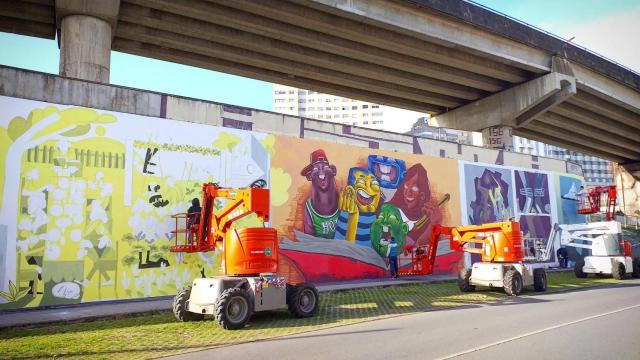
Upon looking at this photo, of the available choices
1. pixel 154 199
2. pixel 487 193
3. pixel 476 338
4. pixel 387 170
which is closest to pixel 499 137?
pixel 487 193

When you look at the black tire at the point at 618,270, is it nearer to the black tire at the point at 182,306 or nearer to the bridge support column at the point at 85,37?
the black tire at the point at 182,306

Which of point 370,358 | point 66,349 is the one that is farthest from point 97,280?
point 370,358

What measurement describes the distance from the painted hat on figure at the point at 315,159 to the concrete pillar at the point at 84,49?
11.3m

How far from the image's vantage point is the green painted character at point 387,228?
2483cm

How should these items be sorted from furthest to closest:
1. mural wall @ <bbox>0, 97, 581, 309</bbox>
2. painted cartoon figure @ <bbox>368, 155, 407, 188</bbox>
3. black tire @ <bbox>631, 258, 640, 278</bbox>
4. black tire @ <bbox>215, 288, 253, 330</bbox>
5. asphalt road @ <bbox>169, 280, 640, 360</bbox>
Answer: painted cartoon figure @ <bbox>368, 155, 407, 188</bbox>, black tire @ <bbox>631, 258, 640, 278</bbox>, mural wall @ <bbox>0, 97, 581, 309</bbox>, black tire @ <bbox>215, 288, 253, 330</bbox>, asphalt road @ <bbox>169, 280, 640, 360</bbox>

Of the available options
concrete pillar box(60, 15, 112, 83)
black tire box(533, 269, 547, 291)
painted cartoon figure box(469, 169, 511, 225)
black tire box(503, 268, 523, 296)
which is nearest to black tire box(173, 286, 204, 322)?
black tire box(503, 268, 523, 296)

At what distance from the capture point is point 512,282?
56.4 ft

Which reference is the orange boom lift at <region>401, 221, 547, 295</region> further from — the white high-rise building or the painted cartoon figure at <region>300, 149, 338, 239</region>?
the white high-rise building

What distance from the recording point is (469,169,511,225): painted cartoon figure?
98.0 ft

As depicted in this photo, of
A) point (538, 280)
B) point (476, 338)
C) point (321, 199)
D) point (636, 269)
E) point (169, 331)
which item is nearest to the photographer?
point (476, 338)

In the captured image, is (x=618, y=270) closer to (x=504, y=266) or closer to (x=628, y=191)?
(x=504, y=266)

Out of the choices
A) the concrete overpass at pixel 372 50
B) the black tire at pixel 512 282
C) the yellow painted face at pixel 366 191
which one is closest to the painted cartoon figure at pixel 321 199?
the yellow painted face at pixel 366 191

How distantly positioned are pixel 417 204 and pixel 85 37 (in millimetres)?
20076

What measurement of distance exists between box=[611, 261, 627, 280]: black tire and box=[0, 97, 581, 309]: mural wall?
27.5 feet
